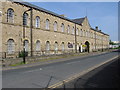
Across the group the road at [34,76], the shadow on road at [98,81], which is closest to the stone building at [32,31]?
the road at [34,76]

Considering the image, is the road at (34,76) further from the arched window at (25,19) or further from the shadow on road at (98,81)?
the arched window at (25,19)

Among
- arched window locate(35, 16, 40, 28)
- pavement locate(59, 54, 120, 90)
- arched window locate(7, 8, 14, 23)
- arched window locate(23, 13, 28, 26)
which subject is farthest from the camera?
arched window locate(35, 16, 40, 28)

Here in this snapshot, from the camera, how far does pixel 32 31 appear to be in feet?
77.4

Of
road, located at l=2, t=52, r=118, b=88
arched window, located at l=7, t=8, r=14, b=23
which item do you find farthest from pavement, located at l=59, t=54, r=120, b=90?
arched window, located at l=7, t=8, r=14, b=23

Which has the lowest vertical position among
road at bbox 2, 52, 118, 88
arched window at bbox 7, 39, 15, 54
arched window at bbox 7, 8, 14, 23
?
road at bbox 2, 52, 118, 88

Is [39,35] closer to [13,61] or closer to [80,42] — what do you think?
[13,61]

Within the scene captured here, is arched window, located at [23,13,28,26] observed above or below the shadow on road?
above

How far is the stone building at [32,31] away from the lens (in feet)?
62.7

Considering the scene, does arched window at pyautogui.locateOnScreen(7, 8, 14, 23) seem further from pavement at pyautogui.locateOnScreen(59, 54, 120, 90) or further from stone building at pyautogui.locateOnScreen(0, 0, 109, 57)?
pavement at pyautogui.locateOnScreen(59, 54, 120, 90)

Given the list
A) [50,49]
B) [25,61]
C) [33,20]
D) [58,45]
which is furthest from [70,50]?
[25,61]

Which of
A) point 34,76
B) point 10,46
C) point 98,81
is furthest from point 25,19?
point 98,81

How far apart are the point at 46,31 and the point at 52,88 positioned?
22.0 m

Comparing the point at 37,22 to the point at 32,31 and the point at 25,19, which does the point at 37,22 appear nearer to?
the point at 32,31

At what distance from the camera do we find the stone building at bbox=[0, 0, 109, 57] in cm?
1912
